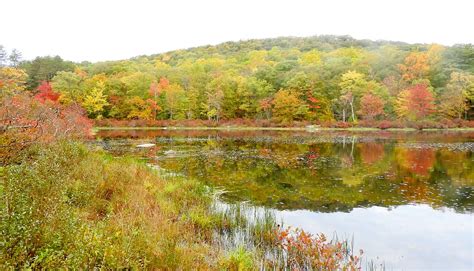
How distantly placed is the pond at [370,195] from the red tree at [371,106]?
30139mm

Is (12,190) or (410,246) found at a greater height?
(12,190)

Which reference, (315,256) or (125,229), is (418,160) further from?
(125,229)

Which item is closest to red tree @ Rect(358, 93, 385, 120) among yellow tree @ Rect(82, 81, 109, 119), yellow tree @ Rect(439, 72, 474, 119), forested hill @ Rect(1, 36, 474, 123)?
forested hill @ Rect(1, 36, 474, 123)

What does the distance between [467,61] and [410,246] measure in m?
67.1

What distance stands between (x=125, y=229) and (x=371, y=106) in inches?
1952

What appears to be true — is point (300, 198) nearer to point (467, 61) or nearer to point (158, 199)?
point (158, 199)

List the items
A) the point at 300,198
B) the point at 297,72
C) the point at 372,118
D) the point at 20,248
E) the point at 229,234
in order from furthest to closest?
1. the point at 297,72
2. the point at 372,118
3. the point at 300,198
4. the point at 229,234
5. the point at 20,248

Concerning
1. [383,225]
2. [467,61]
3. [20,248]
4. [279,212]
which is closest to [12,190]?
[20,248]

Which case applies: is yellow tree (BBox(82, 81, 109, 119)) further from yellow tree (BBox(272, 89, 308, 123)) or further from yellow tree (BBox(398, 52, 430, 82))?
yellow tree (BBox(398, 52, 430, 82))

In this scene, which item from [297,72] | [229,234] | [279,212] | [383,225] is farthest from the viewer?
[297,72]

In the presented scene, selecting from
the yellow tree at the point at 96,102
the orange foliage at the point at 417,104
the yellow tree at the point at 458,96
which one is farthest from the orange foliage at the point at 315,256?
the yellow tree at the point at 96,102

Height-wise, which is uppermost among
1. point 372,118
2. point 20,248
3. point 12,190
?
point 12,190

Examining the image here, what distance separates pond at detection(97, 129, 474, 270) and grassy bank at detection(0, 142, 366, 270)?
1208mm

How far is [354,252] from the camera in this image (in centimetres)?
682
